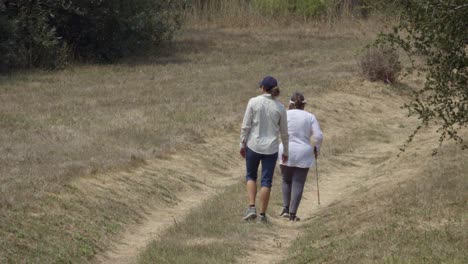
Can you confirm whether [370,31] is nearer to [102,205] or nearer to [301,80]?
[301,80]

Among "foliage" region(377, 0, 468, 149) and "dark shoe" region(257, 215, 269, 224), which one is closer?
"foliage" region(377, 0, 468, 149)

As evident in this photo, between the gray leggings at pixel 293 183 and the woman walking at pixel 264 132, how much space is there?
664 millimetres

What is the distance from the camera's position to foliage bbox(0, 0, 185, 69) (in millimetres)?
27812

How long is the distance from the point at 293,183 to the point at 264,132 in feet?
3.60

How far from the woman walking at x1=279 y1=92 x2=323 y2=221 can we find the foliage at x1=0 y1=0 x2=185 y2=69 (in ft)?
50.0

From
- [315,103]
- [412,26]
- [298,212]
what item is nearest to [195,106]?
[315,103]

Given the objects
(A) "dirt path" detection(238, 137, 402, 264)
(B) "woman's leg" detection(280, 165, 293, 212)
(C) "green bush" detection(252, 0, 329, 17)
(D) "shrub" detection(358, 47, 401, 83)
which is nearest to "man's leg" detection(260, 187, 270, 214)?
(A) "dirt path" detection(238, 137, 402, 264)

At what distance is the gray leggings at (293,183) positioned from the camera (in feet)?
44.0

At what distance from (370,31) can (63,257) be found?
29.6 m

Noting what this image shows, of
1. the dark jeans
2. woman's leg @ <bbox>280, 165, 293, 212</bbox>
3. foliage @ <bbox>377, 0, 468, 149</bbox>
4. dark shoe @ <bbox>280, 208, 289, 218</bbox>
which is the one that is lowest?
dark shoe @ <bbox>280, 208, 289, 218</bbox>

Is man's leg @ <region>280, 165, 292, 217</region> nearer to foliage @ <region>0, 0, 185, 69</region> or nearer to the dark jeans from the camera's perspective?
the dark jeans

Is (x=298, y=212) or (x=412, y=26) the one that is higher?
(x=412, y=26)

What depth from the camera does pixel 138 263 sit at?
1070 centimetres

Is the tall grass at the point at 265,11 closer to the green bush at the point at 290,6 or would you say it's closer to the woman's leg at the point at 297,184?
the green bush at the point at 290,6
